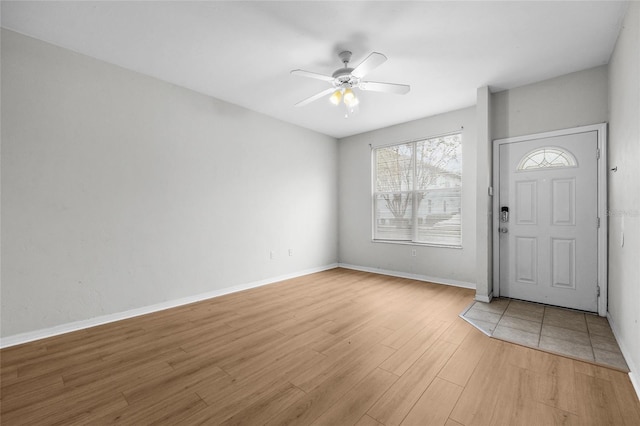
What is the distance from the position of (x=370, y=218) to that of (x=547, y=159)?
2849 mm

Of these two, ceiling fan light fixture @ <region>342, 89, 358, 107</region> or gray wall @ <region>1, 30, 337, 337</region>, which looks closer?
gray wall @ <region>1, 30, 337, 337</region>

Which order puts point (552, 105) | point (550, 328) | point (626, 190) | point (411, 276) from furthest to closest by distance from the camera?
point (411, 276)
point (552, 105)
point (550, 328)
point (626, 190)

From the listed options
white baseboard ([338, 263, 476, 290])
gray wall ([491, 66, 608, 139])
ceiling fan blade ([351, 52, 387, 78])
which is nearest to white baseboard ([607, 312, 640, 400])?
white baseboard ([338, 263, 476, 290])

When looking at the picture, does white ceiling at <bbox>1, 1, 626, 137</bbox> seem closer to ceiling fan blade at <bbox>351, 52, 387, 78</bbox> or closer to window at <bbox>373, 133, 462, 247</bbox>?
ceiling fan blade at <bbox>351, 52, 387, 78</bbox>

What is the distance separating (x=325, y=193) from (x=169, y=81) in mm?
3273

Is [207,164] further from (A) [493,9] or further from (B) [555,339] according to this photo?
(B) [555,339]

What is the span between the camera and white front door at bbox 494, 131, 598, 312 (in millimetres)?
3111

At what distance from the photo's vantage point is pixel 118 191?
3.00m

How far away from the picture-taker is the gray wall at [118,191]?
2.47 metres

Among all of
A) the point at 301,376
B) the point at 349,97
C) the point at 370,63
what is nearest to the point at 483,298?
→ the point at 301,376

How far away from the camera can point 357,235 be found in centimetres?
561

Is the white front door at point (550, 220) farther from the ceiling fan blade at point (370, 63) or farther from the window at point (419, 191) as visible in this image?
the ceiling fan blade at point (370, 63)

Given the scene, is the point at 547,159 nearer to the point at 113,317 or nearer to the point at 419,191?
the point at 419,191

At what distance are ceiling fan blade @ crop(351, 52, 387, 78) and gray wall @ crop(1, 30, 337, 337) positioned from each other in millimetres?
2225
